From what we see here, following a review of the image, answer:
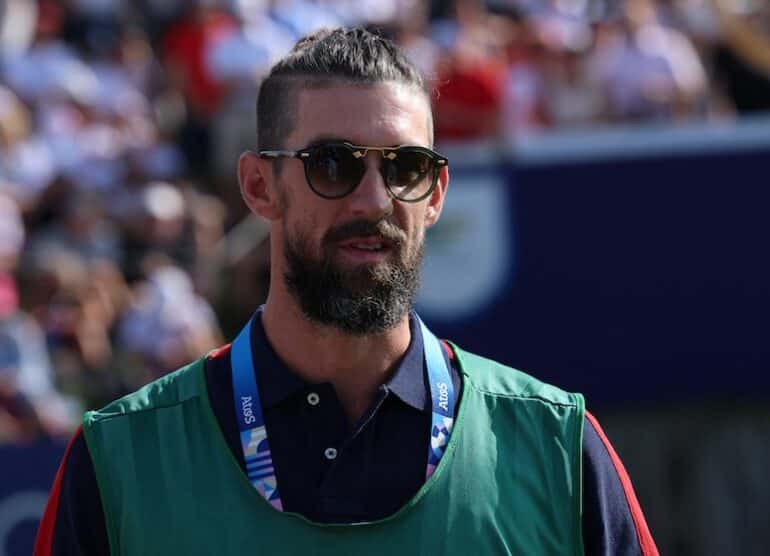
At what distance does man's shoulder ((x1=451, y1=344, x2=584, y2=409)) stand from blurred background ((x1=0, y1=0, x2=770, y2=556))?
188 inches

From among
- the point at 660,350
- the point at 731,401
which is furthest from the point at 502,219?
the point at 731,401

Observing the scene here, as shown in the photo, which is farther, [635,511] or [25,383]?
[25,383]

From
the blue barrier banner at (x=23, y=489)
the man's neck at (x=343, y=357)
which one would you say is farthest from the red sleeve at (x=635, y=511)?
the blue barrier banner at (x=23, y=489)

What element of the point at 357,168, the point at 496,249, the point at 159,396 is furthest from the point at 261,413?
the point at 496,249

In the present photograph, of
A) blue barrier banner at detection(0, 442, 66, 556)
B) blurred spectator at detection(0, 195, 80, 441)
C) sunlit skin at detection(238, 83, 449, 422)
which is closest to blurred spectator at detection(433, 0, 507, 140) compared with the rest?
blurred spectator at detection(0, 195, 80, 441)

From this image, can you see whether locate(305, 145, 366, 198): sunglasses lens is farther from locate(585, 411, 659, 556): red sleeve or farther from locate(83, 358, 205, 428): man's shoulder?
locate(585, 411, 659, 556): red sleeve

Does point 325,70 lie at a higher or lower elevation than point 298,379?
higher

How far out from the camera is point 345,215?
9.45 feet

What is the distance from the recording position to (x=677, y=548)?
27.9 ft

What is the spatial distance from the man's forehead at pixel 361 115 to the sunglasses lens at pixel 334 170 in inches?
1.4

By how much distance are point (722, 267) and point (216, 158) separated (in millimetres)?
3311

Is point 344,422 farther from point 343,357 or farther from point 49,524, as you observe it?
point 49,524

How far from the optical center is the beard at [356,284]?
2865 millimetres

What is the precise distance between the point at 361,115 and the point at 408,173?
144mm
